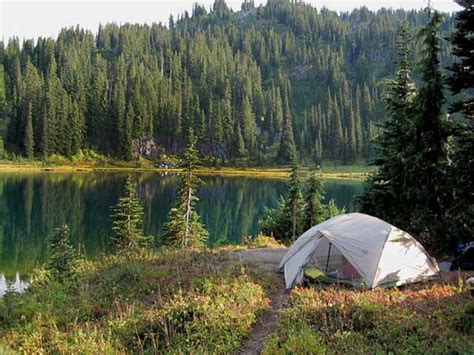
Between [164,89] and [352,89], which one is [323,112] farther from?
[164,89]

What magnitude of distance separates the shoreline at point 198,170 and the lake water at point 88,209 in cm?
970

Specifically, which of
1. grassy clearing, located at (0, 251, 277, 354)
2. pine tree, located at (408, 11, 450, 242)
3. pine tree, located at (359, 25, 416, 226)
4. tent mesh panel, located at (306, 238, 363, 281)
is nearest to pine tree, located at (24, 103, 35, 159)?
grassy clearing, located at (0, 251, 277, 354)

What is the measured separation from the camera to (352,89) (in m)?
192

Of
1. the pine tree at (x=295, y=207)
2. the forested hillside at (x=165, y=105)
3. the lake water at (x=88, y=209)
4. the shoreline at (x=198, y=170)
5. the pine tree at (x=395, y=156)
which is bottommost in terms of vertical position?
the lake water at (x=88, y=209)

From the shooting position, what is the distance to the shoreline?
9694 cm

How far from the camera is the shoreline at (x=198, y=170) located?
96.9 metres

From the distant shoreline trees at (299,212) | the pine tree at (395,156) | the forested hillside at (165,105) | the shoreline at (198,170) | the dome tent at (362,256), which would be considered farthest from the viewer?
the forested hillside at (165,105)

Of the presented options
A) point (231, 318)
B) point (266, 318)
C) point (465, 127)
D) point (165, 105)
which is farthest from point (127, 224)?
point (165, 105)

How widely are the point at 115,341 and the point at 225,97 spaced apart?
14787cm

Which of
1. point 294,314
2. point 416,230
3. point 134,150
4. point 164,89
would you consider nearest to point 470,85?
point 416,230

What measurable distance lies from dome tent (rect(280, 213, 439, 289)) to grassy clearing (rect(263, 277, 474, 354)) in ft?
6.48

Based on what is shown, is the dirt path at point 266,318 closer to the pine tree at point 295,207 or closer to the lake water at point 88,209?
the lake water at point 88,209

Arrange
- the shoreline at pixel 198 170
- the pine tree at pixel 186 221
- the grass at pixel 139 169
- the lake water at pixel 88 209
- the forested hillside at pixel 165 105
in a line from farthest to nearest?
1. the forested hillside at pixel 165 105
2. the grass at pixel 139 169
3. the shoreline at pixel 198 170
4. the lake water at pixel 88 209
5. the pine tree at pixel 186 221

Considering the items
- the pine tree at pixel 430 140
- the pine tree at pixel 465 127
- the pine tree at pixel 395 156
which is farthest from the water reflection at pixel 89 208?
the pine tree at pixel 465 127
